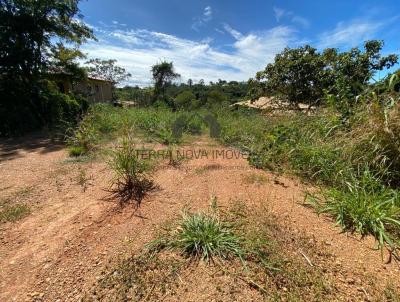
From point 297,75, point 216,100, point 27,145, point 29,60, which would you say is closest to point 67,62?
point 29,60

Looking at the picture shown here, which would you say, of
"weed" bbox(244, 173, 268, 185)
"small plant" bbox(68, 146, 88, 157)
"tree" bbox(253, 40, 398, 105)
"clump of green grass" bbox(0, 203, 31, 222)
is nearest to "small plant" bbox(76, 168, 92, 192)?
"clump of green grass" bbox(0, 203, 31, 222)

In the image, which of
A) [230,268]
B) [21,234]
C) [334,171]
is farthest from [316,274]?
[21,234]

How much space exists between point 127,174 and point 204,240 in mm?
1290

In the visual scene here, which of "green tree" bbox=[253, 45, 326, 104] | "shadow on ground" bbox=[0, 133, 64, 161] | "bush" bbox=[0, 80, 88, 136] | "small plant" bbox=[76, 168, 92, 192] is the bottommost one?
"shadow on ground" bbox=[0, 133, 64, 161]

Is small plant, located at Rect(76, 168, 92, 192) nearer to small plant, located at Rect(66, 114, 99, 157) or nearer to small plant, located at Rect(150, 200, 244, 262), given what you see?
small plant, located at Rect(66, 114, 99, 157)

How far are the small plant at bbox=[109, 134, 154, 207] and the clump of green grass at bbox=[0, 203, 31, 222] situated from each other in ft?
2.75

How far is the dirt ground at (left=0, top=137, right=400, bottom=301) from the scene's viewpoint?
5.20 feet

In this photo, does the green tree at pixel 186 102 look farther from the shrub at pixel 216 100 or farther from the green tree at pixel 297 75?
the green tree at pixel 297 75

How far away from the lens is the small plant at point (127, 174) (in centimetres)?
264

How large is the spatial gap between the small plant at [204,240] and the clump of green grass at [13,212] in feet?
5.11

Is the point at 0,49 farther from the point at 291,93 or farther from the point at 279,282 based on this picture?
the point at 291,93

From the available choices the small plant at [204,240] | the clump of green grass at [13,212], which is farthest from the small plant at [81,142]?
the small plant at [204,240]

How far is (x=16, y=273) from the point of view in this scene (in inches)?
66.6

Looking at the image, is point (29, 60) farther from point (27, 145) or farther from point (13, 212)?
point (13, 212)
